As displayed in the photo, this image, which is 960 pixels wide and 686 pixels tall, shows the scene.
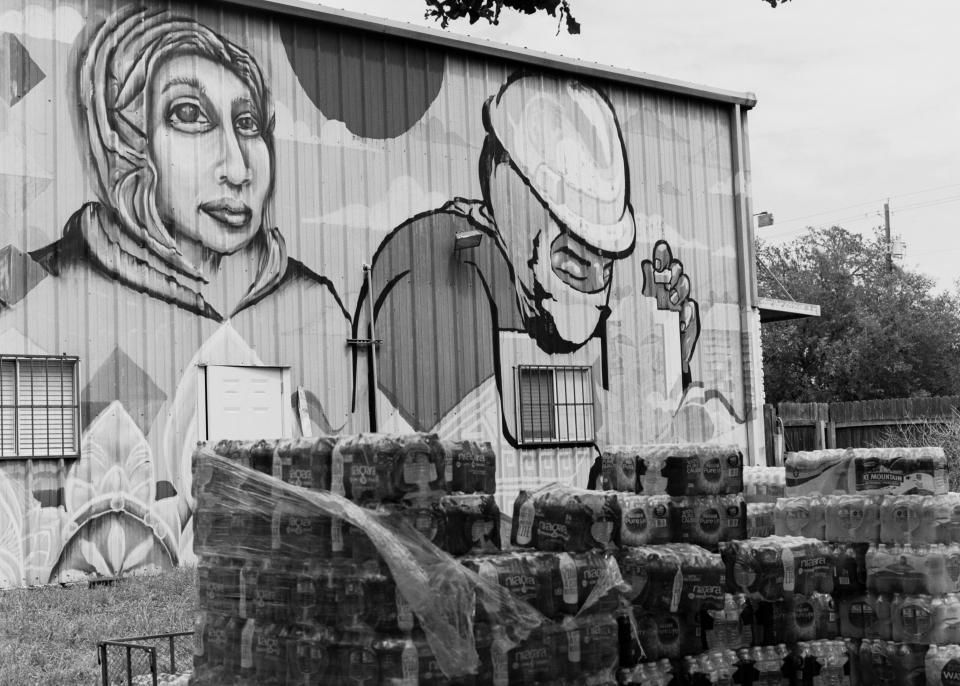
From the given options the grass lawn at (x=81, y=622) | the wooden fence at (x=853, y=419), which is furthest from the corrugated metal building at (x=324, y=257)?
the wooden fence at (x=853, y=419)

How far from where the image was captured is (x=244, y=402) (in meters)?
14.7

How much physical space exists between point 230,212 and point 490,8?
32.0ft

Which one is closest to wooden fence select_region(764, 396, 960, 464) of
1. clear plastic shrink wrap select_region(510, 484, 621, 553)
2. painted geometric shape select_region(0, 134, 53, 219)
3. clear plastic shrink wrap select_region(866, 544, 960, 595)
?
clear plastic shrink wrap select_region(866, 544, 960, 595)

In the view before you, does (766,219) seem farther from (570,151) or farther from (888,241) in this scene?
(888,241)

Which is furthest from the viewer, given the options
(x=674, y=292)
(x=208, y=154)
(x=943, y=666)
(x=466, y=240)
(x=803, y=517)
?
(x=674, y=292)

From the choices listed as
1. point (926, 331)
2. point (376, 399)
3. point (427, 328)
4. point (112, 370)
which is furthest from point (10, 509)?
point (926, 331)

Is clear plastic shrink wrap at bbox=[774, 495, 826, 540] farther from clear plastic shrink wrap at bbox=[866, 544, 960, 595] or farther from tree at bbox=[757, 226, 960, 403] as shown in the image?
tree at bbox=[757, 226, 960, 403]

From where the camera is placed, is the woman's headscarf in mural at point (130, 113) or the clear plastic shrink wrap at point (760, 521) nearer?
the clear plastic shrink wrap at point (760, 521)

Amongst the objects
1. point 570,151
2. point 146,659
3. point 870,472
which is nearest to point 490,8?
point 870,472

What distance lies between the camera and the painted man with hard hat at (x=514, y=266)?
53.4 feet

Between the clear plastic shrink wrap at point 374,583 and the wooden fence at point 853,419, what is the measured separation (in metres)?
17.7

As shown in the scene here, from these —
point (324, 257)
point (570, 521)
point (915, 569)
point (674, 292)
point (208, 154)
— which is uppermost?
point (208, 154)

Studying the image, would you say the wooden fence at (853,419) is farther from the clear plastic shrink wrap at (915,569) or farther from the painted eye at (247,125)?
the clear plastic shrink wrap at (915,569)

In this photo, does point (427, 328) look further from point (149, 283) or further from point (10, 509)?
point (10, 509)
